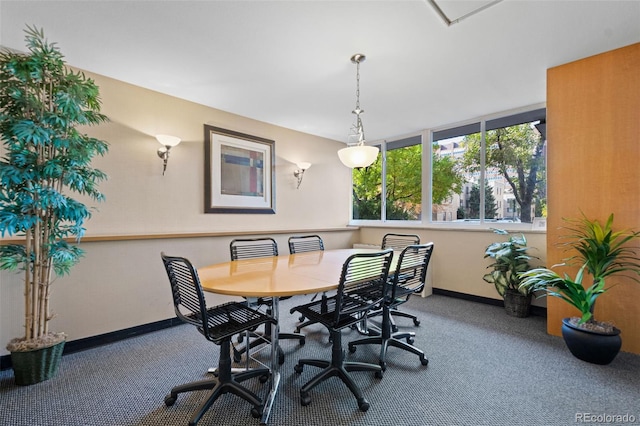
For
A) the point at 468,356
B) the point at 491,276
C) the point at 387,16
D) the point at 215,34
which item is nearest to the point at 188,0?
the point at 215,34

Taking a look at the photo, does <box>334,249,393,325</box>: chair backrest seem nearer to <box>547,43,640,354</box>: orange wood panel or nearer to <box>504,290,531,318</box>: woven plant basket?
<box>547,43,640,354</box>: orange wood panel

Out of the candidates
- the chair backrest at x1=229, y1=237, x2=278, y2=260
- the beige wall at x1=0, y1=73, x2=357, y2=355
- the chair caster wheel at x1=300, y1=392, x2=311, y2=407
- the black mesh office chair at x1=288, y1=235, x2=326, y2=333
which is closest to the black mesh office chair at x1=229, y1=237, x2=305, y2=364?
the chair backrest at x1=229, y1=237, x2=278, y2=260

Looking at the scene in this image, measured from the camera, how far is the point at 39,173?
1.89 metres

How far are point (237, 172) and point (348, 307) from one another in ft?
8.30

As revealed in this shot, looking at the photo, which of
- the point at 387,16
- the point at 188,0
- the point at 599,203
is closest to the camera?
the point at 188,0

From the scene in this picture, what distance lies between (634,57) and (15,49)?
204 inches

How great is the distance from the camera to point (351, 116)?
382cm

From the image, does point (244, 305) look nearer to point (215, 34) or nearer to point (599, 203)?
point (215, 34)

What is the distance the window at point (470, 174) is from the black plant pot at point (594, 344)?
1626 millimetres

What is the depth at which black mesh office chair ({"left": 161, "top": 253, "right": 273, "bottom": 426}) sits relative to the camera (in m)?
1.54

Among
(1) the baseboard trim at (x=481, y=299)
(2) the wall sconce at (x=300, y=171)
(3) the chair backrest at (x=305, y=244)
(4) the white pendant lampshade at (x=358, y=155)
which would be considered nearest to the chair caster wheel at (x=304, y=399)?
(3) the chair backrest at (x=305, y=244)

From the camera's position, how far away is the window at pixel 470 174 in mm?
3494

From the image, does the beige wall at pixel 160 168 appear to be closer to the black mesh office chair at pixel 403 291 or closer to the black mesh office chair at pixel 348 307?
the black mesh office chair at pixel 348 307

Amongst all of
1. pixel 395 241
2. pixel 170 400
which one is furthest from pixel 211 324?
pixel 395 241
